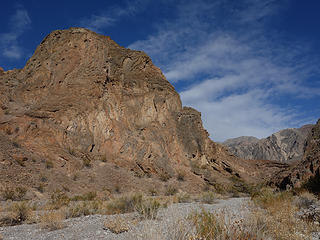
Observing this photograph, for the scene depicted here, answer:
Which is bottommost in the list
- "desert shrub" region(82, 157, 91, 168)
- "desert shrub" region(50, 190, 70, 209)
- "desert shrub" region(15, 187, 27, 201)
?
"desert shrub" region(50, 190, 70, 209)

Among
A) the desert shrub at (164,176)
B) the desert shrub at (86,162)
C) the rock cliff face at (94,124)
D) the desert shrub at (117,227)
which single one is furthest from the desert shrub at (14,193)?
the desert shrub at (164,176)

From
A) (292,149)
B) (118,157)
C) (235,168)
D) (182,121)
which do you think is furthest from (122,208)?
(292,149)

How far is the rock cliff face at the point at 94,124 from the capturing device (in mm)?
17922

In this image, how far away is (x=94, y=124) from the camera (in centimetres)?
2367

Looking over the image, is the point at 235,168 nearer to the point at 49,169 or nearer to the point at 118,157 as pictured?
the point at 118,157

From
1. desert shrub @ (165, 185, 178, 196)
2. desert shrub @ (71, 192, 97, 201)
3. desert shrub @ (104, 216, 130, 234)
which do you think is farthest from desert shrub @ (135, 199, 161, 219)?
desert shrub @ (165, 185, 178, 196)

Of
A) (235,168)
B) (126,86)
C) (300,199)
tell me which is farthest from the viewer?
(235,168)

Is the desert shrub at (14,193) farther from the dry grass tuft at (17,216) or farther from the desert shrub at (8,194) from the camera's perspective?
the dry grass tuft at (17,216)

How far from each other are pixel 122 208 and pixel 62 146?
12.7 meters

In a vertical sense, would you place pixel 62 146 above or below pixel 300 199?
above

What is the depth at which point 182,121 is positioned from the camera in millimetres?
34312

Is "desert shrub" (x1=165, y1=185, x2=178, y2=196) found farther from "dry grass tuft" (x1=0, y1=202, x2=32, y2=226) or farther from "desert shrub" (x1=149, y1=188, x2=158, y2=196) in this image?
"dry grass tuft" (x1=0, y1=202, x2=32, y2=226)

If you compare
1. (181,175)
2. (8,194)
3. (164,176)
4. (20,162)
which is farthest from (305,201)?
(20,162)

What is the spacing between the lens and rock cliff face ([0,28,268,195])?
17922 mm
